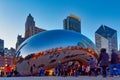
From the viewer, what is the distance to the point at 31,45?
34.1 metres

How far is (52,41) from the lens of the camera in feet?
112

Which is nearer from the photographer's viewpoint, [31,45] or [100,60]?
[100,60]

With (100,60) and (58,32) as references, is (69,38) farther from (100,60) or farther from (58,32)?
(100,60)

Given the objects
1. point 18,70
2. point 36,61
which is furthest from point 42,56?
point 18,70

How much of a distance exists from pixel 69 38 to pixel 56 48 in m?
1.94

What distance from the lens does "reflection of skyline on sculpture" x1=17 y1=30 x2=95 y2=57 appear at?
33.8m

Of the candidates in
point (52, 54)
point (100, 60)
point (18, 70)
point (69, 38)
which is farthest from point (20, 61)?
point (100, 60)

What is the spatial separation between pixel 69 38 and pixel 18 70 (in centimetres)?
631

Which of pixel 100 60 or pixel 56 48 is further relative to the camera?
pixel 56 48

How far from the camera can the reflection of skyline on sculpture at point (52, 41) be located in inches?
1329

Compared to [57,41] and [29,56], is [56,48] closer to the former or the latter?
[57,41]

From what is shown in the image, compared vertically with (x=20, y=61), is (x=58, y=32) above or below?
above

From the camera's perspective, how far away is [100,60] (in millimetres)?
17453

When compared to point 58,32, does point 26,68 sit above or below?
below
